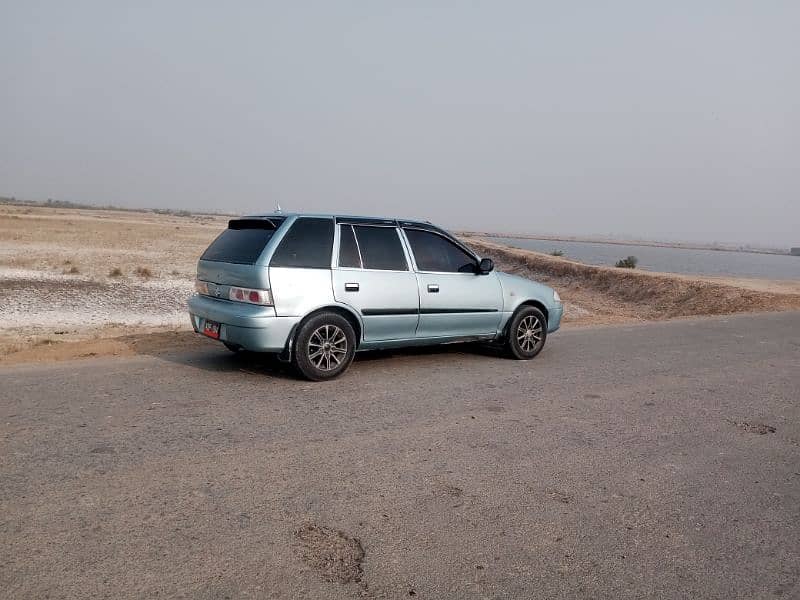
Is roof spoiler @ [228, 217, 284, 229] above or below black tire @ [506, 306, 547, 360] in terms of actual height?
above

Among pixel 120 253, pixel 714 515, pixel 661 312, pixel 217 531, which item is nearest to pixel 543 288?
pixel 714 515

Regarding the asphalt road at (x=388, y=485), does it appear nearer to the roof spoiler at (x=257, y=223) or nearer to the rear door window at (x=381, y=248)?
the rear door window at (x=381, y=248)

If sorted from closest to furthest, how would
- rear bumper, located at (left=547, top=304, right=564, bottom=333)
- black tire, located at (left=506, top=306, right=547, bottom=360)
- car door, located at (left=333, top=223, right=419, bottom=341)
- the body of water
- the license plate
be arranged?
the license plate
car door, located at (left=333, top=223, right=419, bottom=341)
black tire, located at (left=506, top=306, right=547, bottom=360)
rear bumper, located at (left=547, top=304, right=564, bottom=333)
the body of water

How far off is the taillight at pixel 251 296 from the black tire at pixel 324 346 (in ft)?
1.45

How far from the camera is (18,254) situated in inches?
1007

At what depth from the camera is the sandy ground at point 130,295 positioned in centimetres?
1078

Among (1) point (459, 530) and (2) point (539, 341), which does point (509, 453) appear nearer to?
(1) point (459, 530)

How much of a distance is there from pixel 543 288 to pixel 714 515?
16.6ft

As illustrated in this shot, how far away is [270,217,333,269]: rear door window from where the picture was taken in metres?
6.65

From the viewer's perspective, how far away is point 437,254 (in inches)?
310

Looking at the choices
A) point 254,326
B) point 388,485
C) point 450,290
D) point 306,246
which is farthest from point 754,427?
point 254,326

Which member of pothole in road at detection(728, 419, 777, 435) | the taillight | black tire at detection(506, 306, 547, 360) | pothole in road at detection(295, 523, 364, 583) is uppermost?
the taillight

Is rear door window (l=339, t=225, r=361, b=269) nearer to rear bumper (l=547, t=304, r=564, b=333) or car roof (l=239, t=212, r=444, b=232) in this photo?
car roof (l=239, t=212, r=444, b=232)

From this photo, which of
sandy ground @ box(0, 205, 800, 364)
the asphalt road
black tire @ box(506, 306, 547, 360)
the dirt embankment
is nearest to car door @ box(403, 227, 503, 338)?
black tire @ box(506, 306, 547, 360)
